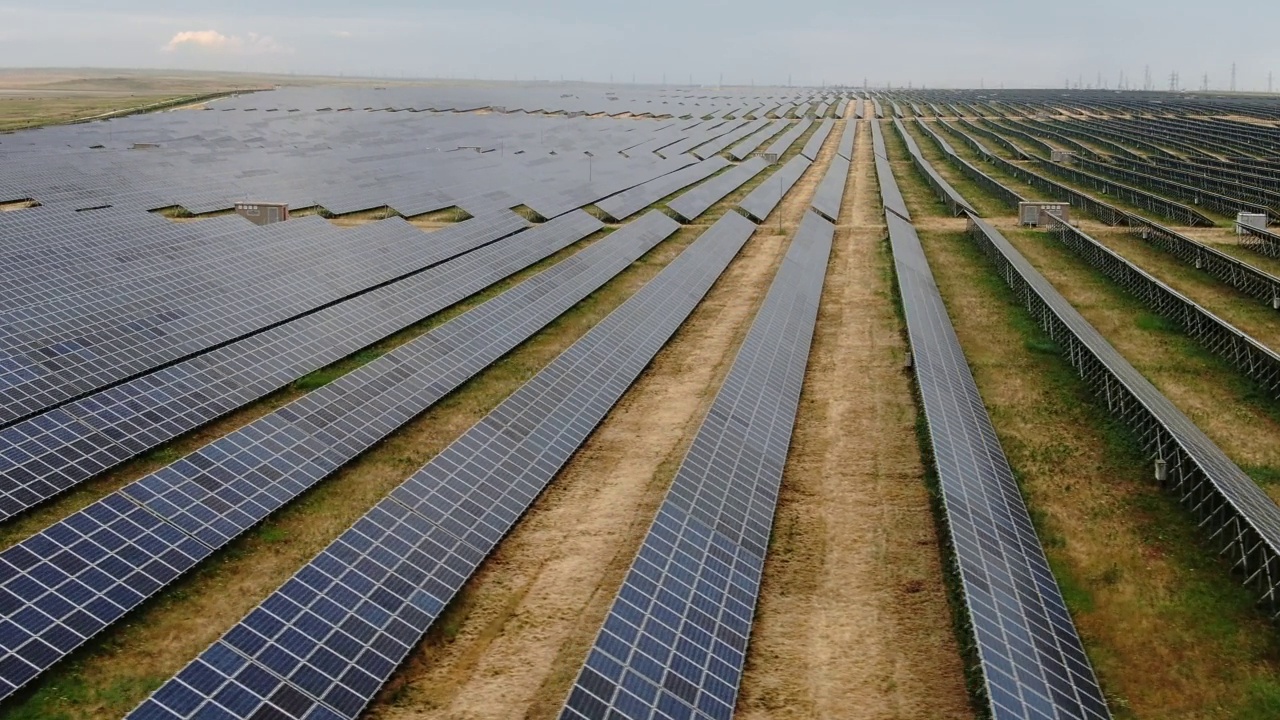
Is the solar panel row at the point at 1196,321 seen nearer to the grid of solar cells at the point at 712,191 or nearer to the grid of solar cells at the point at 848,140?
the grid of solar cells at the point at 712,191

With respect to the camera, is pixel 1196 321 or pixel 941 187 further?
pixel 941 187

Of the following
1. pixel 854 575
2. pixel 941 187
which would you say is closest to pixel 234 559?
pixel 854 575

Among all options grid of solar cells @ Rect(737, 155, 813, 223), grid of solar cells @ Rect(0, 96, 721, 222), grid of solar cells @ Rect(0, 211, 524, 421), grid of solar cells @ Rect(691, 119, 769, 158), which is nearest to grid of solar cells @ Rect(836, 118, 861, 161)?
grid of solar cells @ Rect(737, 155, 813, 223)

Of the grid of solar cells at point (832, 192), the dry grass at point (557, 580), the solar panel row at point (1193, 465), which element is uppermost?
the grid of solar cells at point (832, 192)

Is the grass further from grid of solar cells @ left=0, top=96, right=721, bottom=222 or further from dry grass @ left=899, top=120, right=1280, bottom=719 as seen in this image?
grid of solar cells @ left=0, top=96, right=721, bottom=222

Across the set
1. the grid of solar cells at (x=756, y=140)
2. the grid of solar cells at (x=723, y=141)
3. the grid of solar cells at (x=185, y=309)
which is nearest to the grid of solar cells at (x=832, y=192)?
the grid of solar cells at (x=756, y=140)

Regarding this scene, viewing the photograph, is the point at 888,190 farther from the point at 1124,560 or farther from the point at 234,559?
the point at 234,559
